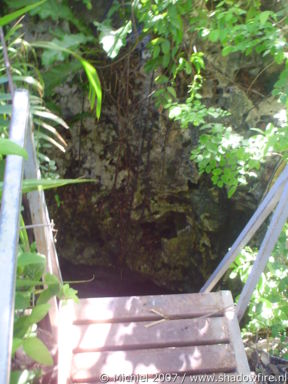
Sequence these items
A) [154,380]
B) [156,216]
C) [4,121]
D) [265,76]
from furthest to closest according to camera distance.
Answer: [156,216] < [265,76] < [154,380] < [4,121]

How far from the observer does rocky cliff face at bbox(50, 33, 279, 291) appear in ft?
10.5

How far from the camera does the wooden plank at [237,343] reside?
1.73 meters

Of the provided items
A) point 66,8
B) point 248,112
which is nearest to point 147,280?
point 248,112

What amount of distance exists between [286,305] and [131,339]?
2.63 ft

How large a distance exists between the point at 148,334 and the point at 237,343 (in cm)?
40

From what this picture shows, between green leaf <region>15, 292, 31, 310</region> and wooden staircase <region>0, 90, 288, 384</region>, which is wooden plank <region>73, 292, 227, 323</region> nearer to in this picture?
wooden staircase <region>0, 90, 288, 384</region>

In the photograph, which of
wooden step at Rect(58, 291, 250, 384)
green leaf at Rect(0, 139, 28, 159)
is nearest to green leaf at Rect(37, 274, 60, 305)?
wooden step at Rect(58, 291, 250, 384)

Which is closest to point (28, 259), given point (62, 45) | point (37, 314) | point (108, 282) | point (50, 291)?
point (37, 314)

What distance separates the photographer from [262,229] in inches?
122

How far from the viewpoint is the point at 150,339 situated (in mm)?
1863

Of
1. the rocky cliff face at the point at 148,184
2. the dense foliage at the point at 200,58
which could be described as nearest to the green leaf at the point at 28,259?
the dense foliage at the point at 200,58

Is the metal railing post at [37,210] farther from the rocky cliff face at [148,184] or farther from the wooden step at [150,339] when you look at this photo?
the rocky cliff face at [148,184]

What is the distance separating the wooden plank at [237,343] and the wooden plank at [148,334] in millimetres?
28

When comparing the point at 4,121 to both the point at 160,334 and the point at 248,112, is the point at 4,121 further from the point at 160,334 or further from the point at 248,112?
the point at 248,112
